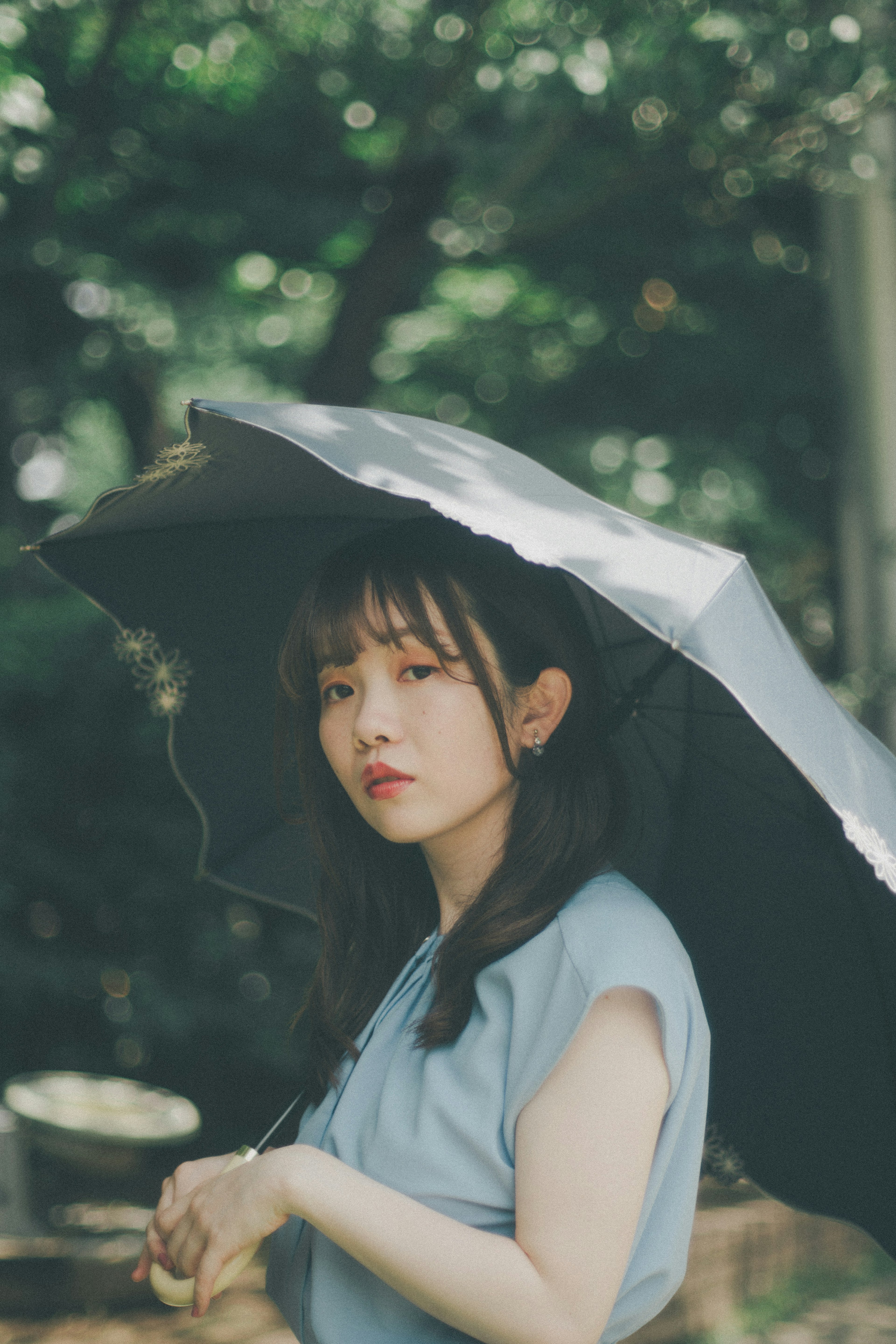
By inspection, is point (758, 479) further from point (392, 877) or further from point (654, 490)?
point (392, 877)

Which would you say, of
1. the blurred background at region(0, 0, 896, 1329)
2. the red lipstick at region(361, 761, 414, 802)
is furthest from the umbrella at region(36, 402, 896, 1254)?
the blurred background at region(0, 0, 896, 1329)

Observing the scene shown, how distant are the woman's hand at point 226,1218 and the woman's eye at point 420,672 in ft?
2.11

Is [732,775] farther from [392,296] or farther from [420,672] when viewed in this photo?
[392,296]

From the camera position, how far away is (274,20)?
509 centimetres

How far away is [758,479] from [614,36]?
2343mm

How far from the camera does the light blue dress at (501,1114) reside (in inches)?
53.4

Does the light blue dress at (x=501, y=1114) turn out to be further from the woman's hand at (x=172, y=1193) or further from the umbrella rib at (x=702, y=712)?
the umbrella rib at (x=702, y=712)

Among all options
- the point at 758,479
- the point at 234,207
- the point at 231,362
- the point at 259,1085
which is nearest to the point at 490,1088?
the point at 259,1085

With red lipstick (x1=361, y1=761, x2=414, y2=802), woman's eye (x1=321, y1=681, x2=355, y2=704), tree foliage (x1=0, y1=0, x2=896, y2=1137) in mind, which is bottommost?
red lipstick (x1=361, y1=761, x2=414, y2=802)

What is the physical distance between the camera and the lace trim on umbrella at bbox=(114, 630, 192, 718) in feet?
7.20

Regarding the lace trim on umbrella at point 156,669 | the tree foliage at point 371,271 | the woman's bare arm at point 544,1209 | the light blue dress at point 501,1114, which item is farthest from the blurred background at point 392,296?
the woman's bare arm at point 544,1209

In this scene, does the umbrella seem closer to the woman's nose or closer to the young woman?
the young woman

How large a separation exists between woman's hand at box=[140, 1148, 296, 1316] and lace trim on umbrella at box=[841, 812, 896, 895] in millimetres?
758

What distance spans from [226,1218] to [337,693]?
0.74m
